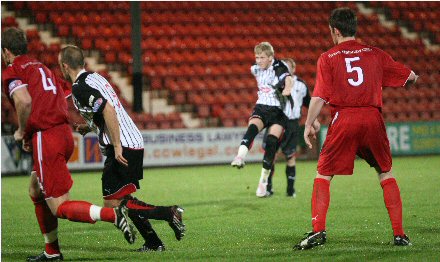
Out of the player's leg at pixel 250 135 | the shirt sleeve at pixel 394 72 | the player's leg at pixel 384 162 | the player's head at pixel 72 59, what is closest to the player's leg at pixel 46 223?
the player's head at pixel 72 59

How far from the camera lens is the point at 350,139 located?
678cm

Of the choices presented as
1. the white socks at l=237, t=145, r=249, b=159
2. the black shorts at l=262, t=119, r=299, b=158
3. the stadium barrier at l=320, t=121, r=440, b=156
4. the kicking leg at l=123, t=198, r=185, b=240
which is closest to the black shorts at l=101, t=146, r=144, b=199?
the kicking leg at l=123, t=198, r=185, b=240

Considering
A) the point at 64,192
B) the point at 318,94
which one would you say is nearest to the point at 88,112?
the point at 64,192

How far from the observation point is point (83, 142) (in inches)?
728

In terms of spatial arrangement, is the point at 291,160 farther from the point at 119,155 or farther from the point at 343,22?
the point at 119,155

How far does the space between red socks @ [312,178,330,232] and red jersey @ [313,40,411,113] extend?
0.68 meters

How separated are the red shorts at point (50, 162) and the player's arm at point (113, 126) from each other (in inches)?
15.8

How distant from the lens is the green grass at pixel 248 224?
673 centimetres

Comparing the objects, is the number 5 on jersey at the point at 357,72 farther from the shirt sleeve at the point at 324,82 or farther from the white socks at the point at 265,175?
the white socks at the point at 265,175

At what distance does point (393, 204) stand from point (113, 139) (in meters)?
2.46

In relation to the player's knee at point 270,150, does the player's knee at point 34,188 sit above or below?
above

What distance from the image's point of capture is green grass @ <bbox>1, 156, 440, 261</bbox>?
6727 millimetres

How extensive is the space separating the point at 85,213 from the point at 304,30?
64.8 ft

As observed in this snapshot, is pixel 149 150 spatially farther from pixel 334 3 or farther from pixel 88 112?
pixel 88 112
